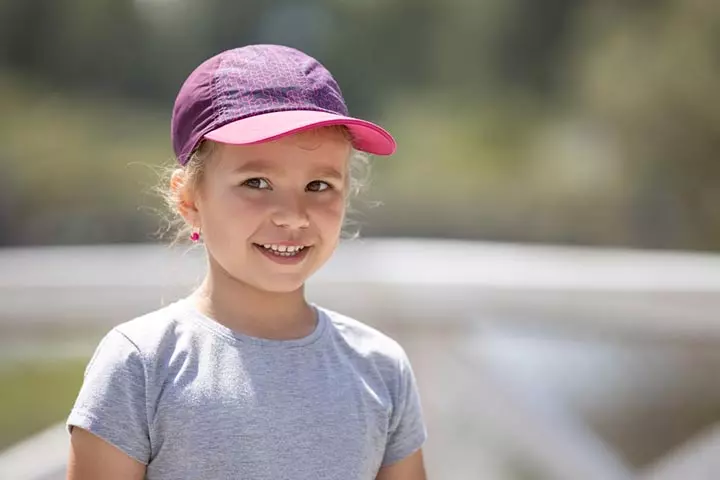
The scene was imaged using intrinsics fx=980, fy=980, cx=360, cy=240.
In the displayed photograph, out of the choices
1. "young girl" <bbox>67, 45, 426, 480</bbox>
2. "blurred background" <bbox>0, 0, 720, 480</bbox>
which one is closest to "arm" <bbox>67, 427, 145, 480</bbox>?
"young girl" <bbox>67, 45, 426, 480</bbox>

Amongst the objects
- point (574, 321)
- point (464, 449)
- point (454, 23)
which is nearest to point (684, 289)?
point (574, 321)

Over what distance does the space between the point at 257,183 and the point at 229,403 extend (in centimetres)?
22

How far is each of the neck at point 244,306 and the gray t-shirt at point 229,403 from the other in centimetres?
2

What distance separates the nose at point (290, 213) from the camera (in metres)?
0.99

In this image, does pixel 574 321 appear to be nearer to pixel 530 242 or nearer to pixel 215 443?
pixel 215 443

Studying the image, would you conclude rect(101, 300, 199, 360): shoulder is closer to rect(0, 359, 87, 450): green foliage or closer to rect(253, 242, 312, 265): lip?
rect(253, 242, 312, 265): lip

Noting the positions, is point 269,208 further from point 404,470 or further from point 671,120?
point 671,120

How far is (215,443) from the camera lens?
0.95 meters

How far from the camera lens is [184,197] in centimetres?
105

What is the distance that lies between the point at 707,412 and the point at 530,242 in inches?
191

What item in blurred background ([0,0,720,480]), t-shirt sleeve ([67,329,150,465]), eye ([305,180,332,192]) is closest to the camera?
t-shirt sleeve ([67,329,150,465])

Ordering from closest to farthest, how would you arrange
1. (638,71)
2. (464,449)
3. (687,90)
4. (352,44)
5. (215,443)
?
1. (215,443)
2. (464,449)
3. (687,90)
4. (638,71)
5. (352,44)

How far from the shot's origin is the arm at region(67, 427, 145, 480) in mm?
931

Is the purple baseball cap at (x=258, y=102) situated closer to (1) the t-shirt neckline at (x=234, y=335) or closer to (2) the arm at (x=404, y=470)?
(1) the t-shirt neckline at (x=234, y=335)
